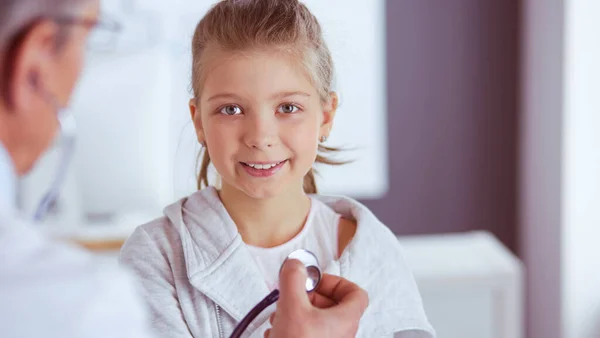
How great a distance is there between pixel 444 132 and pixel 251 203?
2063mm

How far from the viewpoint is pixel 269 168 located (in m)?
0.67

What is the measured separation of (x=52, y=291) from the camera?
1.20 feet

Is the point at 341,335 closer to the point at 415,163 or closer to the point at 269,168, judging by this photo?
the point at 269,168

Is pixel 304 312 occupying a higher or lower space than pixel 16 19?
lower

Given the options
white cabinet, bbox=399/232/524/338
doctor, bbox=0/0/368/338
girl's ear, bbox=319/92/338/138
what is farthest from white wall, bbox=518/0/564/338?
doctor, bbox=0/0/368/338

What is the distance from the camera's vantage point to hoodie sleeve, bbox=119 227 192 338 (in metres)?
0.63

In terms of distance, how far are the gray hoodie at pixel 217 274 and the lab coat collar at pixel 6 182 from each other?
10.2 inches

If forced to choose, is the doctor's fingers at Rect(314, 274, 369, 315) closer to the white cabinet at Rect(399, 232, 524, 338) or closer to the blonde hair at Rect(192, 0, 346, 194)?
the blonde hair at Rect(192, 0, 346, 194)

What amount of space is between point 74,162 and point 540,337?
167 cm

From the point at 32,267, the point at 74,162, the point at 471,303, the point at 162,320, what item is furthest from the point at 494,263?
the point at 32,267

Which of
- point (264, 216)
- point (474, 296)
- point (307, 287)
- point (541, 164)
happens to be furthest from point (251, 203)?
point (541, 164)

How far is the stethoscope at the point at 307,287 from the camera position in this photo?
1.96 feet

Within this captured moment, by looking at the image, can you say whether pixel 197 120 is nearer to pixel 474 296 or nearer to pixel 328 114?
pixel 328 114

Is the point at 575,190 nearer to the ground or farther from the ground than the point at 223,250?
nearer to the ground
